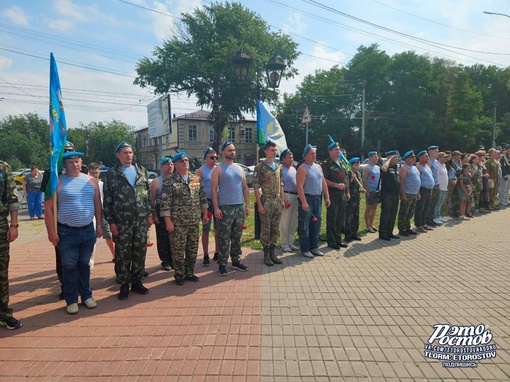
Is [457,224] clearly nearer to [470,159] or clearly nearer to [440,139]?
[470,159]

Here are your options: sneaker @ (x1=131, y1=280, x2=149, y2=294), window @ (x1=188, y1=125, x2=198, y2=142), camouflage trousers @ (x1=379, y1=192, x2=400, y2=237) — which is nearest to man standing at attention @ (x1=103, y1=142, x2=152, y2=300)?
sneaker @ (x1=131, y1=280, x2=149, y2=294)

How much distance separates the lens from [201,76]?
3141 cm

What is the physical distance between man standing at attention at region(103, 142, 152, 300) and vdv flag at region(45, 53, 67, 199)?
2.05 feet

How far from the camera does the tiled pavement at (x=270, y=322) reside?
2.80 meters

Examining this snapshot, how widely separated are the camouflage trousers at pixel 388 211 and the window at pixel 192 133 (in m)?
38.7

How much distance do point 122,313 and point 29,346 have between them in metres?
0.95

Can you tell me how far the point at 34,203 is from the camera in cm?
1128

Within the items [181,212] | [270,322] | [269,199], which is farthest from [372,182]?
[270,322]

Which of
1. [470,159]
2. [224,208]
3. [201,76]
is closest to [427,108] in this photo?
[201,76]

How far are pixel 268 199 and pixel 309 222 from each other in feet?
3.35

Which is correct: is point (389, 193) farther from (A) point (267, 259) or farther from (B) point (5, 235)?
(B) point (5, 235)

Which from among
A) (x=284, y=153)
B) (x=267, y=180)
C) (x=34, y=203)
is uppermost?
(x=284, y=153)

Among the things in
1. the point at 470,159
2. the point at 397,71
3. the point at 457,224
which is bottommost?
the point at 457,224

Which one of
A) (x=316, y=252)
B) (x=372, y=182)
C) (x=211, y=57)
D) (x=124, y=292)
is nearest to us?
(x=124, y=292)
